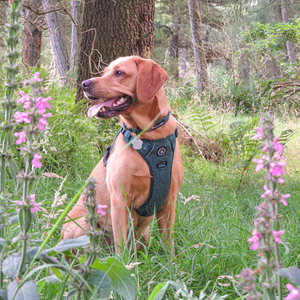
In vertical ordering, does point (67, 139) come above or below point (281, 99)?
below

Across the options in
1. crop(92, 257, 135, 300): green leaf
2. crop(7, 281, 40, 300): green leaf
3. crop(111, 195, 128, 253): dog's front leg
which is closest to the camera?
crop(7, 281, 40, 300): green leaf

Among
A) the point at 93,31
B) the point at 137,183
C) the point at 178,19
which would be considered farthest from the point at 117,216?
the point at 178,19

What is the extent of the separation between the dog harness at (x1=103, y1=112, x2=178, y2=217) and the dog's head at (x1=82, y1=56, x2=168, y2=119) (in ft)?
0.70

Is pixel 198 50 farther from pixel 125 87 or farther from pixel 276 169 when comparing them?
pixel 276 169

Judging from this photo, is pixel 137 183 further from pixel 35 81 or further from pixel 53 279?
pixel 35 81

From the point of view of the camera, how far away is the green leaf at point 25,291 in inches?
30.6

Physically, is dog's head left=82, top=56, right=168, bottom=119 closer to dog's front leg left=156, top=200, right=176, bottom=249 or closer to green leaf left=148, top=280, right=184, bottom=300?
dog's front leg left=156, top=200, right=176, bottom=249

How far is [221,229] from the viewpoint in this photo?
2.34 meters

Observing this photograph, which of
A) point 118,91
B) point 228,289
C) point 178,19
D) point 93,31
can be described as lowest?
point 228,289

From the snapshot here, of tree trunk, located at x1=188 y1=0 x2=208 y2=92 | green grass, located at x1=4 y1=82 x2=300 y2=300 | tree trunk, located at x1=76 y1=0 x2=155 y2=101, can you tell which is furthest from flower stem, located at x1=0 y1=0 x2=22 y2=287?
tree trunk, located at x1=188 y1=0 x2=208 y2=92

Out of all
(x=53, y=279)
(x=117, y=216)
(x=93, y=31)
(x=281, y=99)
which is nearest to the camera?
(x=53, y=279)

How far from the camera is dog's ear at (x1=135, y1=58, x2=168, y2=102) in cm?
239

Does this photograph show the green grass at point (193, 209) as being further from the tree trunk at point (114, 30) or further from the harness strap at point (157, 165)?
the tree trunk at point (114, 30)

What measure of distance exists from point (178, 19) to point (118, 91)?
24.3 meters
